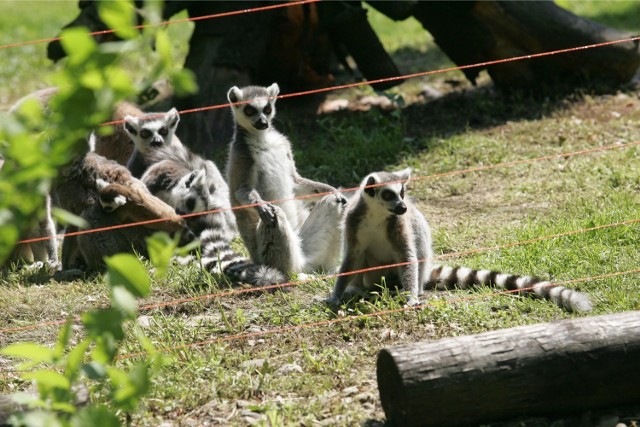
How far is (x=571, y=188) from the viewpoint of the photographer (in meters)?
6.99

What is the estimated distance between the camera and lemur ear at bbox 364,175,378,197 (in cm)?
508

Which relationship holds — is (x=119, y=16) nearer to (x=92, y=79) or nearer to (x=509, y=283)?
(x=92, y=79)

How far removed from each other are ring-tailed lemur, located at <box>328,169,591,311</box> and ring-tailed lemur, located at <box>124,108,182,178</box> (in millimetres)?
3022

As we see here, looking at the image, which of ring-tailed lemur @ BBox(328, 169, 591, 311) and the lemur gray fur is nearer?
ring-tailed lemur @ BBox(328, 169, 591, 311)

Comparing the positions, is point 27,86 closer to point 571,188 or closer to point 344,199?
point 344,199

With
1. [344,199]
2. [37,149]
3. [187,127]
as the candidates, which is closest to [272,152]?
[344,199]

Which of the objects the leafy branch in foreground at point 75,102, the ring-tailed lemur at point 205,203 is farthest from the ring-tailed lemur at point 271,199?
the leafy branch in foreground at point 75,102

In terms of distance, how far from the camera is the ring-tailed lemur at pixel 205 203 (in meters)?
5.61

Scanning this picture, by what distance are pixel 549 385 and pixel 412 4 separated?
19.1 feet

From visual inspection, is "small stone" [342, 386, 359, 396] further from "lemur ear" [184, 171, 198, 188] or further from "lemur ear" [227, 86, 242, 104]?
"lemur ear" [184, 171, 198, 188]

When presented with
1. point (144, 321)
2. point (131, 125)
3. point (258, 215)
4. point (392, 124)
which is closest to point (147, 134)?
point (131, 125)

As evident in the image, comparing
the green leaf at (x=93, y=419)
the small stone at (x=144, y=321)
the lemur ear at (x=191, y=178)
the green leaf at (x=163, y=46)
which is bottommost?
the small stone at (x=144, y=321)

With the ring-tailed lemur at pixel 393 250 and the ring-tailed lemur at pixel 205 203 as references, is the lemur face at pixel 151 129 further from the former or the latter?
the ring-tailed lemur at pixel 393 250

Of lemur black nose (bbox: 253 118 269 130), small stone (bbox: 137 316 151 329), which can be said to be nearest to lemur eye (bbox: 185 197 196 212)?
lemur black nose (bbox: 253 118 269 130)
